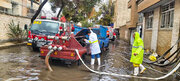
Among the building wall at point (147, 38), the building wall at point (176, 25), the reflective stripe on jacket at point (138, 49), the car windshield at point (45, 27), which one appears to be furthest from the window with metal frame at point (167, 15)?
the car windshield at point (45, 27)

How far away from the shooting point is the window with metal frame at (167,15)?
28.3ft

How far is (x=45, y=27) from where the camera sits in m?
9.53

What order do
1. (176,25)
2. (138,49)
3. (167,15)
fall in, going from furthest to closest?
1. (167,15)
2. (176,25)
3. (138,49)

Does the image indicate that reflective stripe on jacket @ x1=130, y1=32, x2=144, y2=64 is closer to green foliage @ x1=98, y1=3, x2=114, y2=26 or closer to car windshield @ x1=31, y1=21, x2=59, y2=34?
car windshield @ x1=31, y1=21, x2=59, y2=34

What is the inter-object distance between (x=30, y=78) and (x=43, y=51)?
1.62 metres

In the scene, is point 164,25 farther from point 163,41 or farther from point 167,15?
point 163,41

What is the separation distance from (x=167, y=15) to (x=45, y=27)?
768cm

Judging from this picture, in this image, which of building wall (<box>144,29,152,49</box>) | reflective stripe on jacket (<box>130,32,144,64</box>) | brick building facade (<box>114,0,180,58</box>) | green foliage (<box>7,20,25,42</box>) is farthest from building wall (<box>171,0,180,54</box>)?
green foliage (<box>7,20,25,42</box>)

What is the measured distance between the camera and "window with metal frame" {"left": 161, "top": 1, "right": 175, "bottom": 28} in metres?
8.62

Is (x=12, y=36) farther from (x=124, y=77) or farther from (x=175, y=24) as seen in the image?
(x=175, y=24)

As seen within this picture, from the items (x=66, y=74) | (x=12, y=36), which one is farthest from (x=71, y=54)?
(x=12, y=36)

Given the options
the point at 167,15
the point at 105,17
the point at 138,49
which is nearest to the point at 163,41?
the point at 167,15

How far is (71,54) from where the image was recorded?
19.4ft

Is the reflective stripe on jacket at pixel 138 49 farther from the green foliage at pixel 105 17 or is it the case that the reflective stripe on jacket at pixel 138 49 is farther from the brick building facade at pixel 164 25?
the green foliage at pixel 105 17
